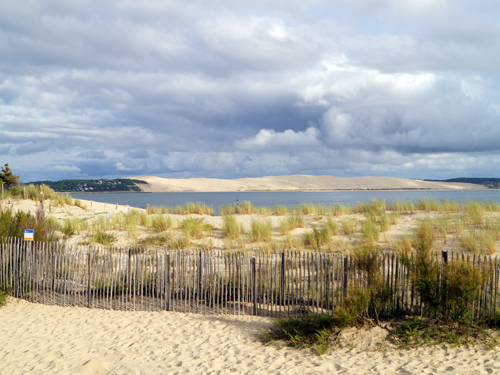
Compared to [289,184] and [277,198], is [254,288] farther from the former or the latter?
[289,184]

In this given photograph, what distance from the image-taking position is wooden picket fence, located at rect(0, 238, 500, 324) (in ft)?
24.7

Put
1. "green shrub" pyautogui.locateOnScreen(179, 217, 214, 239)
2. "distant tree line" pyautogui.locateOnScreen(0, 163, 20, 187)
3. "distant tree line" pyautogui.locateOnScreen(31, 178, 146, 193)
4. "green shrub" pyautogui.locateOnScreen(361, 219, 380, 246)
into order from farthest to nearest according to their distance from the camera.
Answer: "distant tree line" pyautogui.locateOnScreen(31, 178, 146, 193) < "distant tree line" pyautogui.locateOnScreen(0, 163, 20, 187) < "green shrub" pyautogui.locateOnScreen(179, 217, 214, 239) < "green shrub" pyautogui.locateOnScreen(361, 219, 380, 246)

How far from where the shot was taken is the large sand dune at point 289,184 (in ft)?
497

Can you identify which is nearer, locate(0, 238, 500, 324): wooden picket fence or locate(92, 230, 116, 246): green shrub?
locate(0, 238, 500, 324): wooden picket fence

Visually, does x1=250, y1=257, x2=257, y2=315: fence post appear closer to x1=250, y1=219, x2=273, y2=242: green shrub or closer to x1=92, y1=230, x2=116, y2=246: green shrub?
x1=250, y1=219, x2=273, y2=242: green shrub

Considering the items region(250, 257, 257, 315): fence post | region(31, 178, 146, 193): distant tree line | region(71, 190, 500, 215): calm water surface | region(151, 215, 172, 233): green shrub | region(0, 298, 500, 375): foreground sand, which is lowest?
region(71, 190, 500, 215): calm water surface

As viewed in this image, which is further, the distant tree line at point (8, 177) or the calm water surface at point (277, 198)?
the calm water surface at point (277, 198)

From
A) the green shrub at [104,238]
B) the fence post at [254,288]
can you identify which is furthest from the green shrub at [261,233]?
the green shrub at [104,238]

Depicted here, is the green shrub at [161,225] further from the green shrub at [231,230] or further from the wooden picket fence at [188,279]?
the wooden picket fence at [188,279]

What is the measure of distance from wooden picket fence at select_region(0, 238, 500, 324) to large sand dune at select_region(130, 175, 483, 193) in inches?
5318

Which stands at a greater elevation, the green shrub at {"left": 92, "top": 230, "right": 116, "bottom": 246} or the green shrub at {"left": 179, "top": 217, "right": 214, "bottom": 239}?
the green shrub at {"left": 179, "top": 217, "right": 214, "bottom": 239}

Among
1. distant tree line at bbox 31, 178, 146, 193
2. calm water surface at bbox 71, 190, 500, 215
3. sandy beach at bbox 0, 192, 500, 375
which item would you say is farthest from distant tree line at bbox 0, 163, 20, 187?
distant tree line at bbox 31, 178, 146, 193

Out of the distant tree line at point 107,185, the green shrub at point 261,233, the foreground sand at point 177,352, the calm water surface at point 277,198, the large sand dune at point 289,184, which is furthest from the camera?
the large sand dune at point 289,184

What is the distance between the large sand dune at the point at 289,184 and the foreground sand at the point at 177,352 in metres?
137
